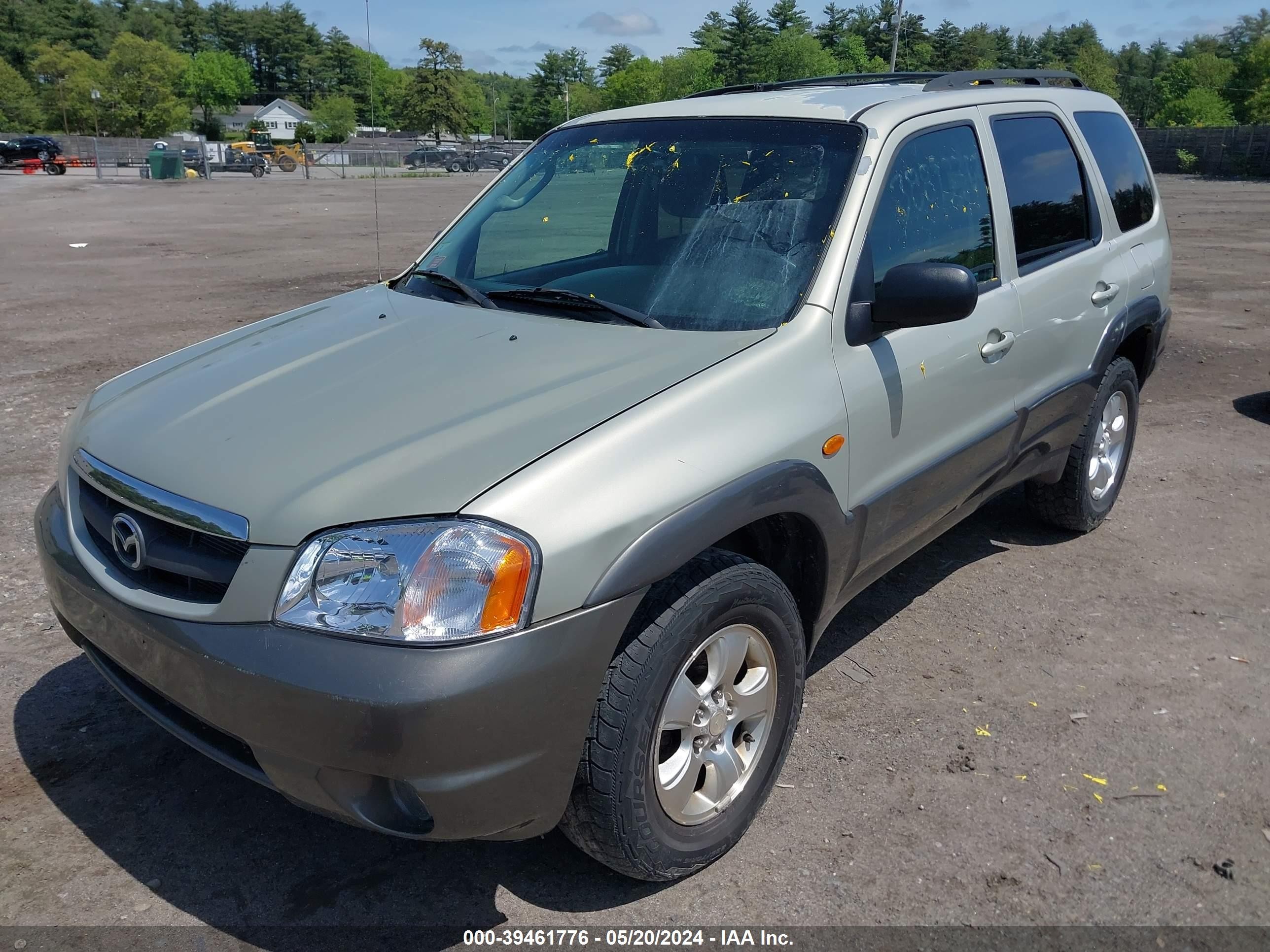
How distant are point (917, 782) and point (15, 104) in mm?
104923

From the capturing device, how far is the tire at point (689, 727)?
7.49 feet

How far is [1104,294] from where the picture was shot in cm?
436

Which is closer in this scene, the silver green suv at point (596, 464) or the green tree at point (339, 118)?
the silver green suv at point (596, 464)

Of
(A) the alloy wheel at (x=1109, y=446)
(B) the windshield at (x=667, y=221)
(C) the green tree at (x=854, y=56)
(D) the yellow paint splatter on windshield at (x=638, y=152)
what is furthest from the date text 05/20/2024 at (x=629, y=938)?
(C) the green tree at (x=854, y=56)

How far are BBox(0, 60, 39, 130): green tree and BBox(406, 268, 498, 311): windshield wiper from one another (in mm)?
99939

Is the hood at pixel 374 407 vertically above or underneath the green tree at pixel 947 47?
underneath

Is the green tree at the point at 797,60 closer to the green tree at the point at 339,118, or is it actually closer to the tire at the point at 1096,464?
the green tree at the point at 339,118

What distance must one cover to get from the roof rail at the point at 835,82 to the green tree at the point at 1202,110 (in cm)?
8719

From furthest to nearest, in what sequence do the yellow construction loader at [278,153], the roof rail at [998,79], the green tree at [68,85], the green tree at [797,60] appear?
the green tree at [68,85] < the green tree at [797,60] < the yellow construction loader at [278,153] < the roof rail at [998,79]

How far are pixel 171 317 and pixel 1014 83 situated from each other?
866 cm

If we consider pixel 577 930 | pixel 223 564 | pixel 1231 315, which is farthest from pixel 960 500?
pixel 1231 315

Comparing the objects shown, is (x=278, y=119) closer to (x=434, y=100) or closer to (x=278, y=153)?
(x=434, y=100)

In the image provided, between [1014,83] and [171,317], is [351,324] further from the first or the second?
[171,317]

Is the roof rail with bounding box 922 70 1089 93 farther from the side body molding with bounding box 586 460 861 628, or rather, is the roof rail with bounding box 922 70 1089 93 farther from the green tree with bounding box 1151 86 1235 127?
the green tree with bounding box 1151 86 1235 127
